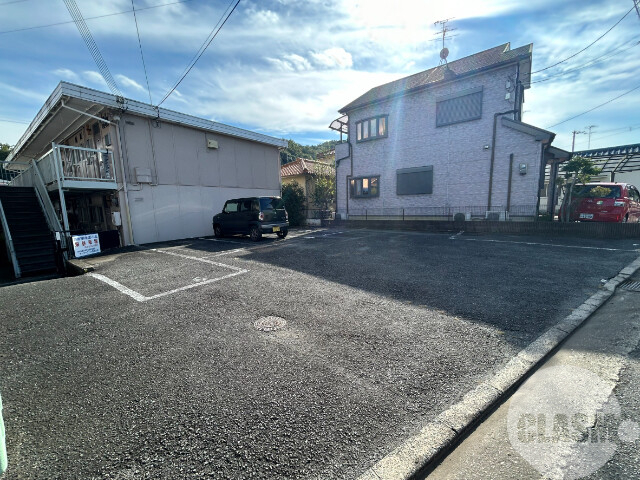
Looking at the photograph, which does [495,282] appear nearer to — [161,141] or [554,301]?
[554,301]

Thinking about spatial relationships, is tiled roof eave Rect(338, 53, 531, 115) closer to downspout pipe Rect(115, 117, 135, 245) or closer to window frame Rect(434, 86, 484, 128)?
window frame Rect(434, 86, 484, 128)

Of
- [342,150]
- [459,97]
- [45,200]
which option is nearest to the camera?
[45,200]

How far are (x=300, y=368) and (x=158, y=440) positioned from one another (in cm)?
114

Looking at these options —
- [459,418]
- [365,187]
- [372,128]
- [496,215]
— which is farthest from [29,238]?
[496,215]

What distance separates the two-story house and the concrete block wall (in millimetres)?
39

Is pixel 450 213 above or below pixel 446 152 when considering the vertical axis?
below

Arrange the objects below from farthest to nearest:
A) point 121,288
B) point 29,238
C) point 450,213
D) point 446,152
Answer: point 446,152, point 450,213, point 29,238, point 121,288

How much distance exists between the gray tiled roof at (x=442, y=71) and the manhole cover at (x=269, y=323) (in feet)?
46.9

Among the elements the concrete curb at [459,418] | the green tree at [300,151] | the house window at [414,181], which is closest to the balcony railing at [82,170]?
the concrete curb at [459,418]

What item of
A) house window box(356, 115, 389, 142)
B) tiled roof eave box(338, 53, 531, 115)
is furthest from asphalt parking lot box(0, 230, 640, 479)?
house window box(356, 115, 389, 142)

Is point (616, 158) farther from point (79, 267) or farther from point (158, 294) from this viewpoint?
point (79, 267)

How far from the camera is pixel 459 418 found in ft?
6.12

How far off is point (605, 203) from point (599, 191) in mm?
443

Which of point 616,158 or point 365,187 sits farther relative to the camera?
point 616,158
